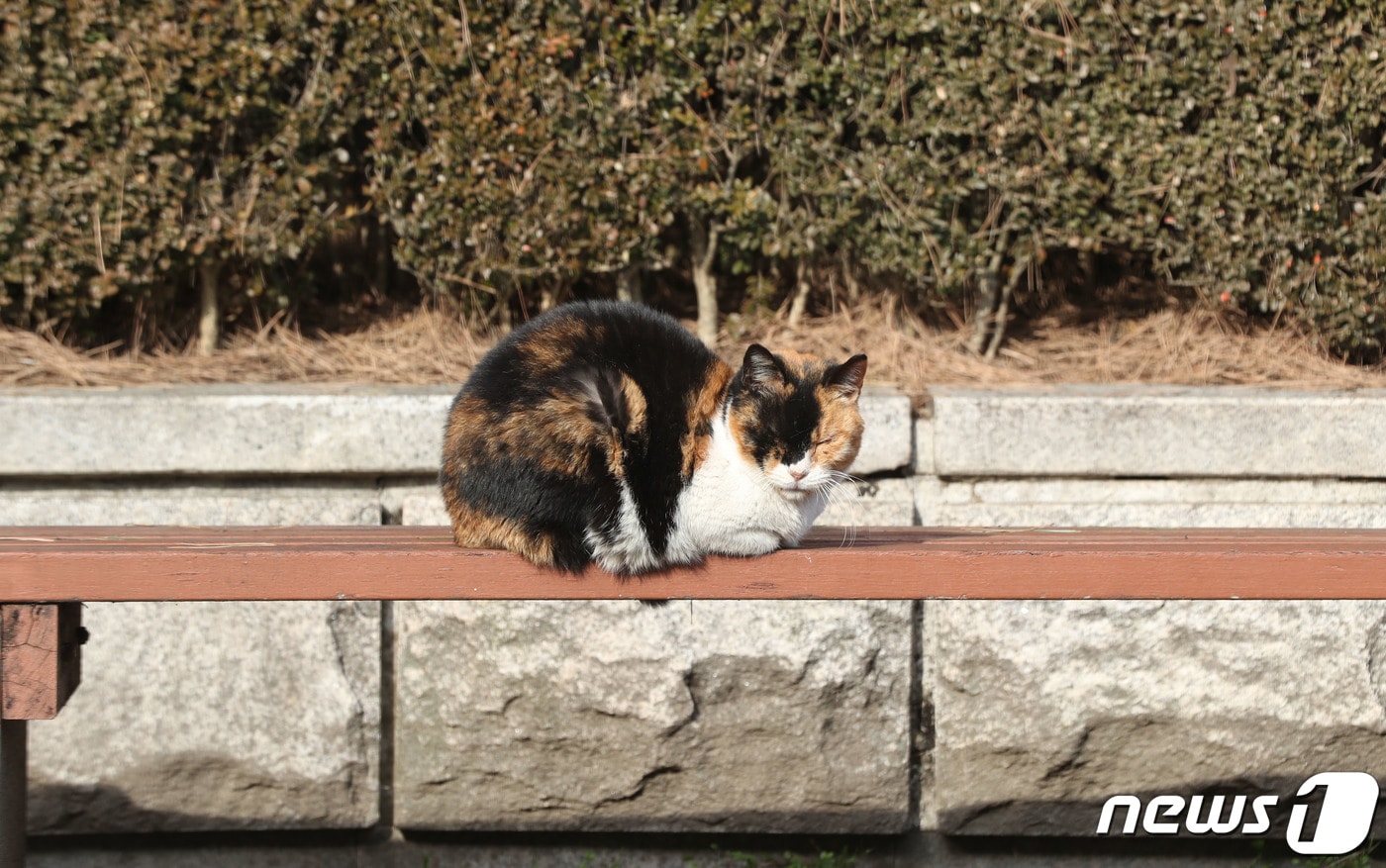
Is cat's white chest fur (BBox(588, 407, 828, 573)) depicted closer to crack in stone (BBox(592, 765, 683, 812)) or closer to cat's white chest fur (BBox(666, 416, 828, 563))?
cat's white chest fur (BBox(666, 416, 828, 563))

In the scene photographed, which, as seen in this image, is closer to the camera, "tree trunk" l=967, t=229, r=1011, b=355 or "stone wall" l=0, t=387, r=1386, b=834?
"stone wall" l=0, t=387, r=1386, b=834

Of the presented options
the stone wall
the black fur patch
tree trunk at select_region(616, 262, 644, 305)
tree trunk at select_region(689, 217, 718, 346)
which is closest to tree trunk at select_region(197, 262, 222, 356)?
the stone wall

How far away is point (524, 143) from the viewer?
3.63 m

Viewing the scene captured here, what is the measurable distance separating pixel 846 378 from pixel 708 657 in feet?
3.88

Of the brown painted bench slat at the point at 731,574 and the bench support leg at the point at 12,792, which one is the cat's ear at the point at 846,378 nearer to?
the brown painted bench slat at the point at 731,574

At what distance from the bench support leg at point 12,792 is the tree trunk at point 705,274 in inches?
87.9

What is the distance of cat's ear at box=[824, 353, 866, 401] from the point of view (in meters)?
2.41

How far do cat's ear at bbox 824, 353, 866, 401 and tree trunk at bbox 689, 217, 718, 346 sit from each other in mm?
1616

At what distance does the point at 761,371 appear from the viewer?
238 centimetres

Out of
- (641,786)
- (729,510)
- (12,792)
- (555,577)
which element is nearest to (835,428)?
(729,510)

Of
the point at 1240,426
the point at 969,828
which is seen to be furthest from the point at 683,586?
the point at 1240,426

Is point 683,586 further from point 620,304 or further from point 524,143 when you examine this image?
point 524,143

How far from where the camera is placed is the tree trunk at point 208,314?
12.8ft

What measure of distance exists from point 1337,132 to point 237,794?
11.4ft
